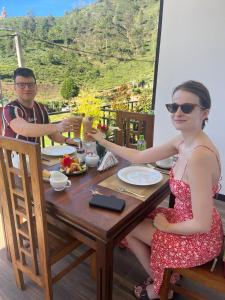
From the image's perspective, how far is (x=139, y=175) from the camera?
1534 mm

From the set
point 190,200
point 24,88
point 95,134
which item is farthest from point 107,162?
point 24,88

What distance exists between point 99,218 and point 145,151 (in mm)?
722

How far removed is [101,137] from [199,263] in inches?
40.3

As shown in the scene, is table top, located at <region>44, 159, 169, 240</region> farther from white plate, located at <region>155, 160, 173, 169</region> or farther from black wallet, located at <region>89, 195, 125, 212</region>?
white plate, located at <region>155, 160, 173, 169</region>

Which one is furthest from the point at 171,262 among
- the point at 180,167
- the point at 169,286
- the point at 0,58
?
the point at 0,58

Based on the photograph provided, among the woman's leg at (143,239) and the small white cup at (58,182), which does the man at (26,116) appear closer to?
the small white cup at (58,182)

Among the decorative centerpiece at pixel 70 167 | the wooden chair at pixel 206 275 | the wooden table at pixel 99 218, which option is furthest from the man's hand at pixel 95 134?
the wooden chair at pixel 206 275

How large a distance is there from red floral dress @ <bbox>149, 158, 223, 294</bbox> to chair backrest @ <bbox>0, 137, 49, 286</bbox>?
621 mm

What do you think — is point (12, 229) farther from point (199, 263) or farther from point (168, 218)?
point (199, 263)

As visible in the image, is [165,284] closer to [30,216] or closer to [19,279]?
[30,216]

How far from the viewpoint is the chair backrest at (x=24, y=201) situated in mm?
1045

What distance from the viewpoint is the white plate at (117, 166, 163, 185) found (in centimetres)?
143

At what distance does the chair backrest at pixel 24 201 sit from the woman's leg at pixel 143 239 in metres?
0.54

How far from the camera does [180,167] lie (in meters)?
1.29
